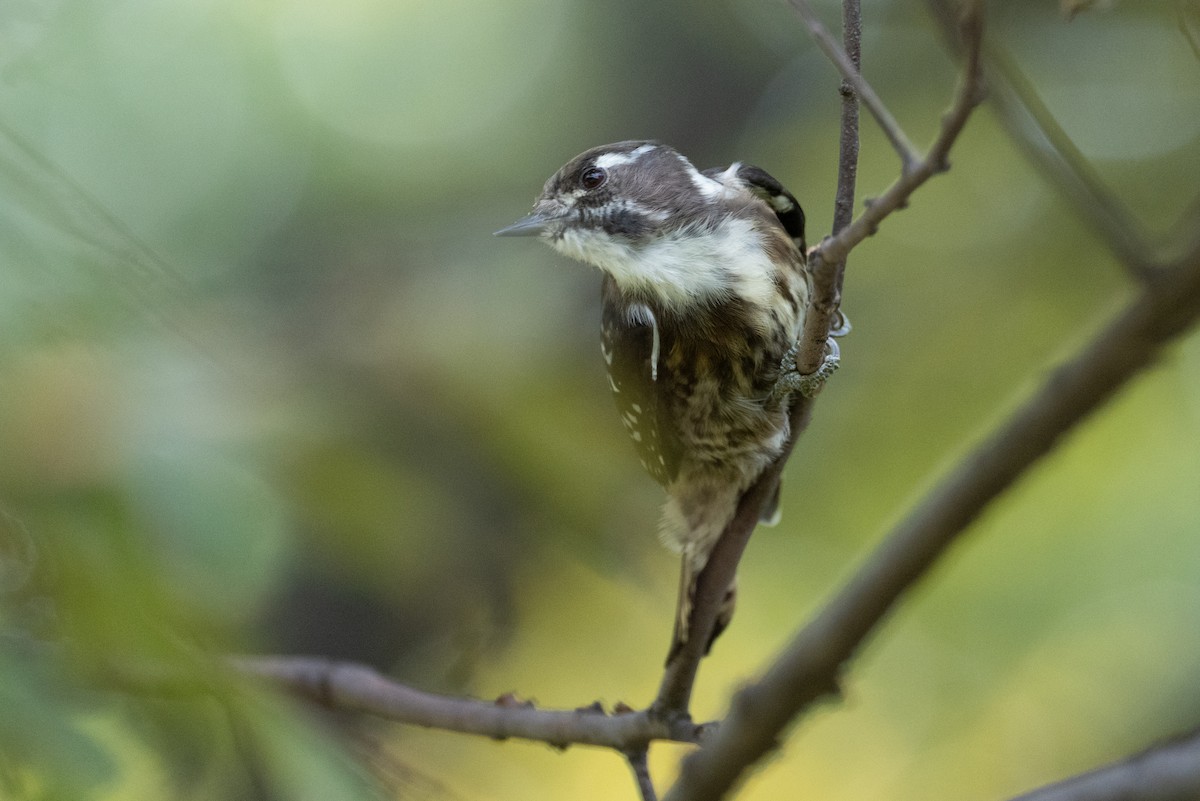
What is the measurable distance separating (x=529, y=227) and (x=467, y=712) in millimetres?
957

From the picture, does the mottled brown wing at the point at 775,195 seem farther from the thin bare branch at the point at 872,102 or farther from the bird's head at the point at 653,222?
the thin bare branch at the point at 872,102

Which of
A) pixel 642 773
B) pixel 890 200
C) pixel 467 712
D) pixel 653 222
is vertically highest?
pixel 890 200

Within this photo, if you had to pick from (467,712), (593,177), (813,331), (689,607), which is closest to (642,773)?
(689,607)

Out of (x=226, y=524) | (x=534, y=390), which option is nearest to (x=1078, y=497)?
(x=534, y=390)

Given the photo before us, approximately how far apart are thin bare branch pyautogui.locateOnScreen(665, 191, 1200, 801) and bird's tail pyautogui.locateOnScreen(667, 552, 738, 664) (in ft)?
1.92

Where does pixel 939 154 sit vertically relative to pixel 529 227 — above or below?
above

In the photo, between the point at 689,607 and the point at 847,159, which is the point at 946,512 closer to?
the point at 847,159

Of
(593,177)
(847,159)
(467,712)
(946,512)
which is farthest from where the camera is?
(467,712)

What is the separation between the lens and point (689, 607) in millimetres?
2016

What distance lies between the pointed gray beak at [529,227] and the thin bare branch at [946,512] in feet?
3.30

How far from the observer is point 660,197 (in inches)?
81.4

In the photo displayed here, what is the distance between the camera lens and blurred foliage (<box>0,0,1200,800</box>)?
1285mm

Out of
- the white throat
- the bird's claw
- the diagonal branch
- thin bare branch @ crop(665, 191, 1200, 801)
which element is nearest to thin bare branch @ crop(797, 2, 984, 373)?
the diagonal branch

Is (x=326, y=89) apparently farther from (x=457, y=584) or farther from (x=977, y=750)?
(x=977, y=750)
